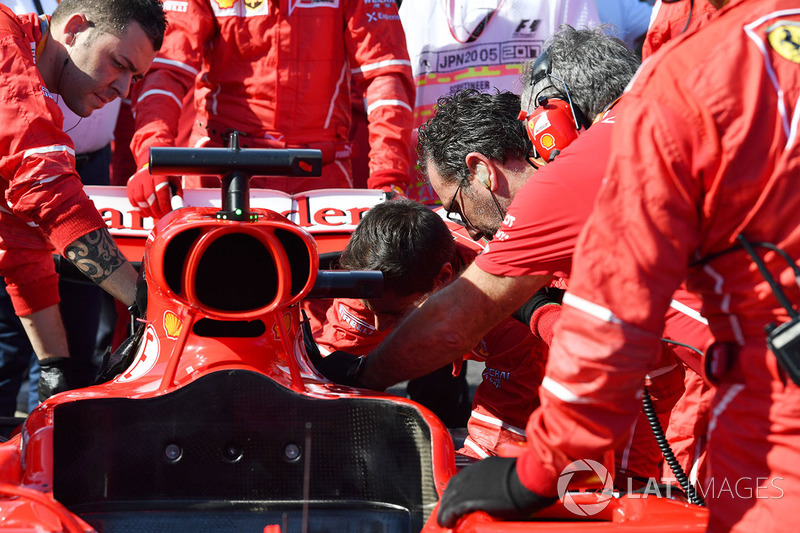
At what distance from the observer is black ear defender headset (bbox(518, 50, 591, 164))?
99.4 inches

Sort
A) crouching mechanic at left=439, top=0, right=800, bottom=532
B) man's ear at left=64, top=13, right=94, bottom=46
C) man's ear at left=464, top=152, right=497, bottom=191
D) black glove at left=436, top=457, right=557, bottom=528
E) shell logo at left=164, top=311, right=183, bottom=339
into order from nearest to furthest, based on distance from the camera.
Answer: crouching mechanic at left=439, top=0, right=800, bottom=532
black glove at left=436, top=457, right=557, bottom=528
shell logo at left=164, top=311, right=183, bottom=339
man's ear at left=464, top=152, right=497, bottom=191
man's ear at left=64, top=13, right=94, bottom=46

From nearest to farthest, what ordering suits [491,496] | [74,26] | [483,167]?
[491,496] → [483,167] → [74,26]

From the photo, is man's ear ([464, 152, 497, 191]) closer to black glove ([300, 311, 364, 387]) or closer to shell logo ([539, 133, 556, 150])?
shell logo ([539, 133, 556, 150])

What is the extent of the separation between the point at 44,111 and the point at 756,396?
2253mm

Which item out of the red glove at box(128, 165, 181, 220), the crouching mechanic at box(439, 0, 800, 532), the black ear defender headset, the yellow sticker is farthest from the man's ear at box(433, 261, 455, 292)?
the yellow sticker

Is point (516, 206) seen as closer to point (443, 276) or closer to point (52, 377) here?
point (443, 276)

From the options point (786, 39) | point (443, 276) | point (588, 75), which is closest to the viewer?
point (786, 39)

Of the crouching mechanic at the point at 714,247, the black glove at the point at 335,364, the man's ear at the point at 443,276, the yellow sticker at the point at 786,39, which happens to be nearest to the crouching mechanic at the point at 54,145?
the black glove at the point at 335,364

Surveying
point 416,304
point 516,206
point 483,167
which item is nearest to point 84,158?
point 416,304

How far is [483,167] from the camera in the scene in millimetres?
2879

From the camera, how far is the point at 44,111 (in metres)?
2.87

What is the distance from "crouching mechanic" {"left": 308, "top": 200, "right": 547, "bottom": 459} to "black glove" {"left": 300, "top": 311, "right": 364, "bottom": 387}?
1.59 ft

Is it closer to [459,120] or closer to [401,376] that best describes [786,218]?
[401,376]

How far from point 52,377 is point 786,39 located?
2.64m
